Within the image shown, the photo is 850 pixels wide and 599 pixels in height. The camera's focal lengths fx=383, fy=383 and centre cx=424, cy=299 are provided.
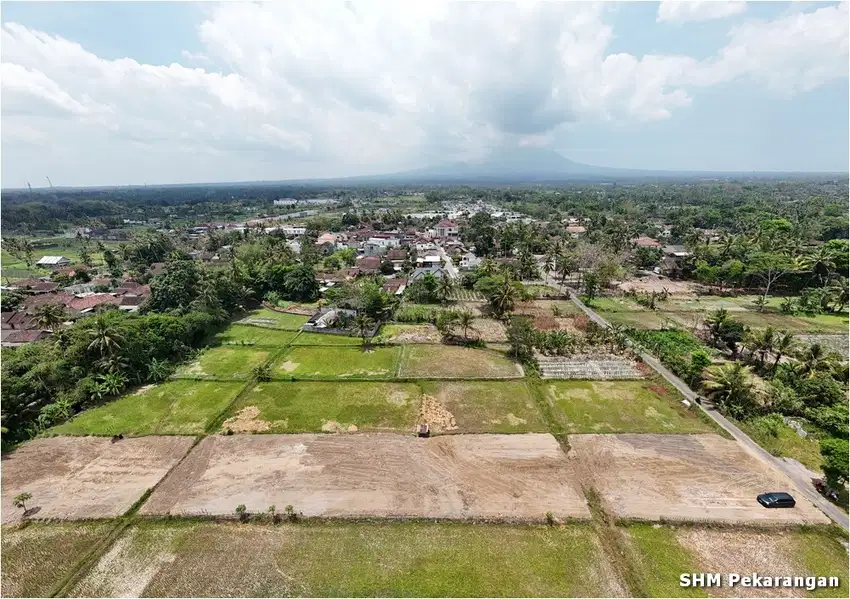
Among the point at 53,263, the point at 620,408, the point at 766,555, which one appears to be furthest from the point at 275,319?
the point at 53,263

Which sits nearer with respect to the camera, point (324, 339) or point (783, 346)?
point (783, 346)

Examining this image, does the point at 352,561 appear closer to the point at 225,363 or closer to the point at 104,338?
the point at 225,363

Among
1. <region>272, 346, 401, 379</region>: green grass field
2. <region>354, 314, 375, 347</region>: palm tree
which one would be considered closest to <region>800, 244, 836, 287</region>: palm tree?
<region>272, 346, 401, 379</region>: green grass field

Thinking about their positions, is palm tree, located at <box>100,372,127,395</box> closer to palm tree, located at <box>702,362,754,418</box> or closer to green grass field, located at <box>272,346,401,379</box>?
green grass field, located at <box>272,346,401,379</box>

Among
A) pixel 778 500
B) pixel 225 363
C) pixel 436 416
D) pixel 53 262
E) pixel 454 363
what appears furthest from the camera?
pixel 53 262

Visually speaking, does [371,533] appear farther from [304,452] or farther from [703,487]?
[703,487]

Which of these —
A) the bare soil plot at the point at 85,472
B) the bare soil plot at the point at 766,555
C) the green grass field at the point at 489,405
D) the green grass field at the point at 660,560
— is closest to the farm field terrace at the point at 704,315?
the green grass field at the point at 489,405
